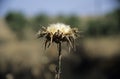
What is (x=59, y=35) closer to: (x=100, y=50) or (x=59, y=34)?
(x=59, y=34)

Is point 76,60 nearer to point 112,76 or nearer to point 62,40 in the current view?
point 112,76

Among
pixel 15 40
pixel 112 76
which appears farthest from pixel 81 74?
pixel 15 40

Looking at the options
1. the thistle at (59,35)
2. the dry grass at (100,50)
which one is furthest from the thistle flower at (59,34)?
the dry grass at (100,50)

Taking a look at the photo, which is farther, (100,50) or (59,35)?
(100,50)

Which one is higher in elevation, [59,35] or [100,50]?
[100,50]

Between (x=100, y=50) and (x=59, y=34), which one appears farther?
(x=100, y=50)

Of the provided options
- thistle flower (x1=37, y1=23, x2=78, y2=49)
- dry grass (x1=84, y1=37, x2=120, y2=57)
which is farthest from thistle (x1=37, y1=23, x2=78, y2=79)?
dry grass (x1=84, y1=37, x2=120, y2=57)

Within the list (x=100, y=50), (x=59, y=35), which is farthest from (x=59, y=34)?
(x=100, y=50)

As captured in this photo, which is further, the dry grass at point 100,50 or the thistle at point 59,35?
the dry grass at point 100,50

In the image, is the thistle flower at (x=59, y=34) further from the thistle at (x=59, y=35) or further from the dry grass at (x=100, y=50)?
the dry grass at (x=100, y=50)

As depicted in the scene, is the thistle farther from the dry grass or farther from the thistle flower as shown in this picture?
the dry grass
